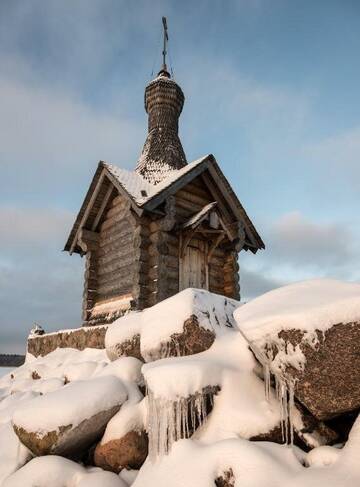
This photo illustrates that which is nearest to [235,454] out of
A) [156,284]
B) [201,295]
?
[201,295]

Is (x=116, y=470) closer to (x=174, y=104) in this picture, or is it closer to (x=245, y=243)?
(x=245, y=243)

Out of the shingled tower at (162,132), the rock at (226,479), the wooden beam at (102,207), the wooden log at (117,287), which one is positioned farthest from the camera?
→ the shingled tower at (162,132)

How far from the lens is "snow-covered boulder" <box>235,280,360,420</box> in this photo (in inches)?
120

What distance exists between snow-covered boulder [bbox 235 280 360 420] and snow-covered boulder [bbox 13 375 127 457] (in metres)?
1.93

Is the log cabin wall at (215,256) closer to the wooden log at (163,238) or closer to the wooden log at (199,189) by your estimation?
the wooden log at (199,189)

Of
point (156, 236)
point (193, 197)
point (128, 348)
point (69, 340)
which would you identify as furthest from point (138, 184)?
point (128, 348)

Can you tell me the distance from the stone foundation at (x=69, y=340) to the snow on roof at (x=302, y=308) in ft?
15.2

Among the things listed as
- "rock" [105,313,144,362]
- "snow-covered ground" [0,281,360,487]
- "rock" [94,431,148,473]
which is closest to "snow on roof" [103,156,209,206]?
"rock" [105,313,144,362]

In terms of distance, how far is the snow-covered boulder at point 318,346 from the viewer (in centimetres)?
306

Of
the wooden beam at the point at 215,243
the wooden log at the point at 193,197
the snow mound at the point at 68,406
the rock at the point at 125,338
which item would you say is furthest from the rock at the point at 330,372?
the wooden log at the point at 193,197

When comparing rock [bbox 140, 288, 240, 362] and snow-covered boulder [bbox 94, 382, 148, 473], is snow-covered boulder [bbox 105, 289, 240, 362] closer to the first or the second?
rock [bbox 140, 288, 240, 362]

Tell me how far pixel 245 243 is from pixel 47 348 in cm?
652

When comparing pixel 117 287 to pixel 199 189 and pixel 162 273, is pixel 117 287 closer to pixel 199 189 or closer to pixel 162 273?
pixel 162 273

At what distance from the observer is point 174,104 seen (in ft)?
47.9
